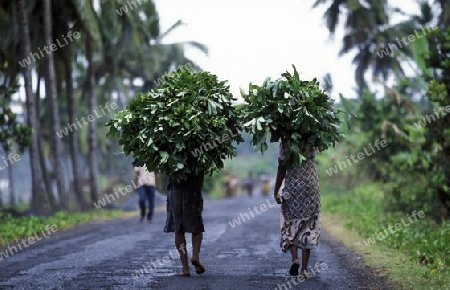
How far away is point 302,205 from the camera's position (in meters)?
7.46

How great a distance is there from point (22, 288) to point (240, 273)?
2.45 metres

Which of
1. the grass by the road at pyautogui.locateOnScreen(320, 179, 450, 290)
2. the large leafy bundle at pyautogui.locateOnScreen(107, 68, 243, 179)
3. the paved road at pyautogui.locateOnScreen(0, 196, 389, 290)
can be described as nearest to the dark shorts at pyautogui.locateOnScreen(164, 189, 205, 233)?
the large leafy bundle at pyautogui.locateOnScreen(107, 68, 243, 179)

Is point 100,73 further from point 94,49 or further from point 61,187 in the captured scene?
point 61,187

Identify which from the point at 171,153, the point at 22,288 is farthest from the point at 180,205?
the point at 22,288

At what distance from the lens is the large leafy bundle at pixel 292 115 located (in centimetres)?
711

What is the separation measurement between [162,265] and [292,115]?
8.80 ft

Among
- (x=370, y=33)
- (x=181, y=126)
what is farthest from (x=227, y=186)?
(x=181, y=126)

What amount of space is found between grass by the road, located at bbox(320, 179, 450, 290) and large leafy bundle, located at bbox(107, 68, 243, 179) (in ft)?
8.22

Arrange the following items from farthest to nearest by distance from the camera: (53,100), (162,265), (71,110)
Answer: (71,110) < (53,100) < (162,265)

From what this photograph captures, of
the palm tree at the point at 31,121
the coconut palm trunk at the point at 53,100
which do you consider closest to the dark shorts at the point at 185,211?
the palm tree at the point at 31,121

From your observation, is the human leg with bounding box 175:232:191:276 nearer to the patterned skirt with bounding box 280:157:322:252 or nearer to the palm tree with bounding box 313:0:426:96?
the patterned skirt with bounding box 280:157:322:252

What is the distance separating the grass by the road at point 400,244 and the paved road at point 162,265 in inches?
12.9

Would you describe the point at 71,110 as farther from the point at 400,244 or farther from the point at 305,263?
the point at 305,263

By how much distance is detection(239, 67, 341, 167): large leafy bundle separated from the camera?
7.11 metres
